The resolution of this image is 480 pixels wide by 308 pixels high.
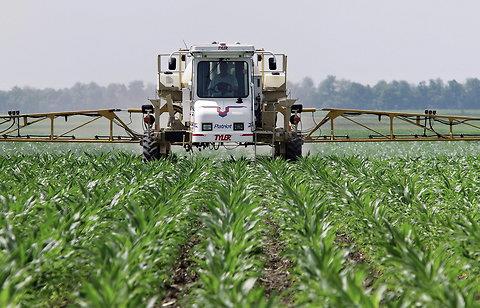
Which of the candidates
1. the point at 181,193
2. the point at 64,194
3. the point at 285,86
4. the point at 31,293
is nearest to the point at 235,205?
the point at 181,193

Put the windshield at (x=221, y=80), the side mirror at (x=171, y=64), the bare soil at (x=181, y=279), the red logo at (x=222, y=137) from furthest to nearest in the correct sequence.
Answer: the windshield at (x=221, y=80) → the side mirror at (x=171, y=64) → the red logo at (x=222, y=137) → the bare soil at (x=181, y=279)

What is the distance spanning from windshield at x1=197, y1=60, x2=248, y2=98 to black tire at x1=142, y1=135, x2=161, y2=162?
1317mm

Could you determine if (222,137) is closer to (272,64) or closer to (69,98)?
(272,64)

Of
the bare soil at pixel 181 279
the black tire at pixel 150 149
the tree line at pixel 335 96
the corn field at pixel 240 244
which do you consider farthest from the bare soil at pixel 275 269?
the tree line at pixel 335 96

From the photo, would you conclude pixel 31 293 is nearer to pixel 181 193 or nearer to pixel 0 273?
pixel 0 273

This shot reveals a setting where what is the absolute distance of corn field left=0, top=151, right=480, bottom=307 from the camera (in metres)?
6.26

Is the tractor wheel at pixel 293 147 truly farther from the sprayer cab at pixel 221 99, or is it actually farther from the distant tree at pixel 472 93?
the distant tree at pixel 472 93

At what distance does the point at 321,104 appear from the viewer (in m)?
107

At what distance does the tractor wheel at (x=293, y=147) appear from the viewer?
63.3ft

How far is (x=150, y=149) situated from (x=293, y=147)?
8.69 ft

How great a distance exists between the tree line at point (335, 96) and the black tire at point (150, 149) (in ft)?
278

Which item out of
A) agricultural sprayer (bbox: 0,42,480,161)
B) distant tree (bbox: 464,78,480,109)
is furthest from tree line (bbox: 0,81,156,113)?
agricultural sprayer (bbox: 0,42,480,161)

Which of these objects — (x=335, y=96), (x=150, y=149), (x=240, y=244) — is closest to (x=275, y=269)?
(x=240, y=244)

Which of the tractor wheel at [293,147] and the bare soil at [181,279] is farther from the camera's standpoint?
the tractor wheel at [293,147]
